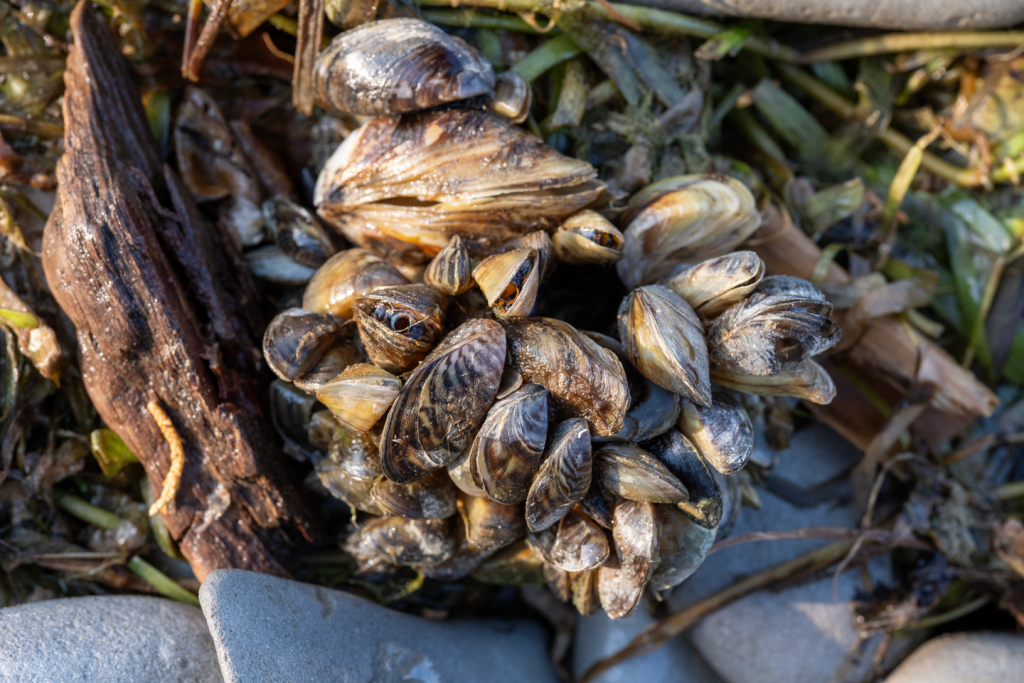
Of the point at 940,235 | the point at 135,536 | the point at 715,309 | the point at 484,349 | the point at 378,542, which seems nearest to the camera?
the point at 484,349

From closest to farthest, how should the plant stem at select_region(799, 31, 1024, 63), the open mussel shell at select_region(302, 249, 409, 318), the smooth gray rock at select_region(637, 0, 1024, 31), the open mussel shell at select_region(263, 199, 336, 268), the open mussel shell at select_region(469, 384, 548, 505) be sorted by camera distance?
the open mussel shell at select_region(469, 384, 548, 505) → the open mussel shell at select_region(302, 249, 409, 318) → the open mussel shell at select_region(263, 199, 336, 268) → the smooth gray rock at select_region(637, 0, 1024, 31) → the plant stem at select_region(799, 31, 1024, 63)

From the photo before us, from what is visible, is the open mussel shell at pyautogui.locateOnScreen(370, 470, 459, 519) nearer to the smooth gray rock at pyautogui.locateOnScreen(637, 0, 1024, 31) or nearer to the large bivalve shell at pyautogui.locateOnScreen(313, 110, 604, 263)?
the large bivalve shell at pyautogui.locateOnScreen(313, 110, 604, 263)

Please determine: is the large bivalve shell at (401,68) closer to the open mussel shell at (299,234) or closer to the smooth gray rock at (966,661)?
the open mussel shell at (299,234)

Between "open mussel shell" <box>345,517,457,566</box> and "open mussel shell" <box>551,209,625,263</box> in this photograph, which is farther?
"open mussel shell" <box>345,517,457,566</box>

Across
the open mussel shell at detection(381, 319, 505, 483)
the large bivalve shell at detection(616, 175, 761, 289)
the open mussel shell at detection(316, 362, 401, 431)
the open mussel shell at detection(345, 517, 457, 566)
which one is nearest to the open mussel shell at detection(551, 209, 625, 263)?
the large bivalve shell at detection(616, 175, 761, 289)

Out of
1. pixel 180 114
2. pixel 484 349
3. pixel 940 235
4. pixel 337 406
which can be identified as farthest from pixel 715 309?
pixel 180 114

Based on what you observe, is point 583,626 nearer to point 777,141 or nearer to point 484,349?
point 484,349
